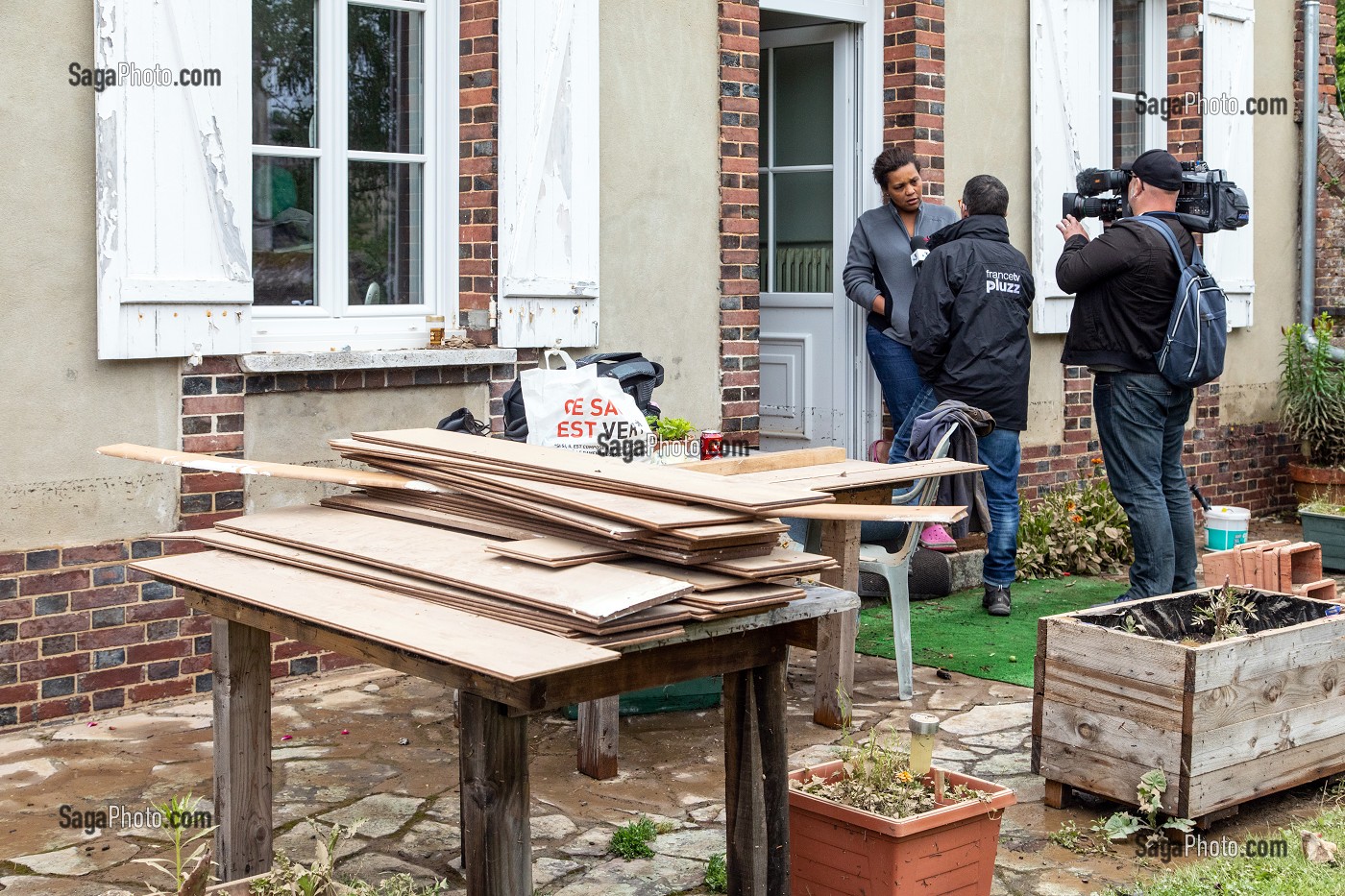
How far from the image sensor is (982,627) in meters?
7.07

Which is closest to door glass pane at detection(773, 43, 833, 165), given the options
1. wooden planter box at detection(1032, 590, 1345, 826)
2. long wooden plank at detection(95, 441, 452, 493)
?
wooden planter box at detection(1032, 590, 1345, 826)

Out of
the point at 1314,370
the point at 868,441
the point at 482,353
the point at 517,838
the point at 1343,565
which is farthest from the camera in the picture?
the point at 1314,370

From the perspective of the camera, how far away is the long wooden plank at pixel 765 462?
499 cm

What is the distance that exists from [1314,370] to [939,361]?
4325 millimetres

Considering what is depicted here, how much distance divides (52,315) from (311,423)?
3.54ft

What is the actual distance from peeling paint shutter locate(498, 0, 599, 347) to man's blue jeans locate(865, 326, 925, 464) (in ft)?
5.77

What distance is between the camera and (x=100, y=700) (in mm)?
5445

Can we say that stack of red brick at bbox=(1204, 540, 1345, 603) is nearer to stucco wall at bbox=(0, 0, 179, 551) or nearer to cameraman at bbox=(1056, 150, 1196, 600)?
cameraman at bbox=(1056, 150, 1196, 600)

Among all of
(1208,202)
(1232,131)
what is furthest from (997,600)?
(1232,131)

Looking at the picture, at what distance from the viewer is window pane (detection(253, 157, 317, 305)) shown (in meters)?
6.00

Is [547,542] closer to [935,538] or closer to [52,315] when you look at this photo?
[52,315]

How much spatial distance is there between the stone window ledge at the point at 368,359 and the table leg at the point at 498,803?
9.64 feet

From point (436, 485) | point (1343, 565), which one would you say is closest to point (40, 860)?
point (436, 485)

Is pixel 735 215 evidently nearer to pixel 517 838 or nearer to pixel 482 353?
pixel 482 353
